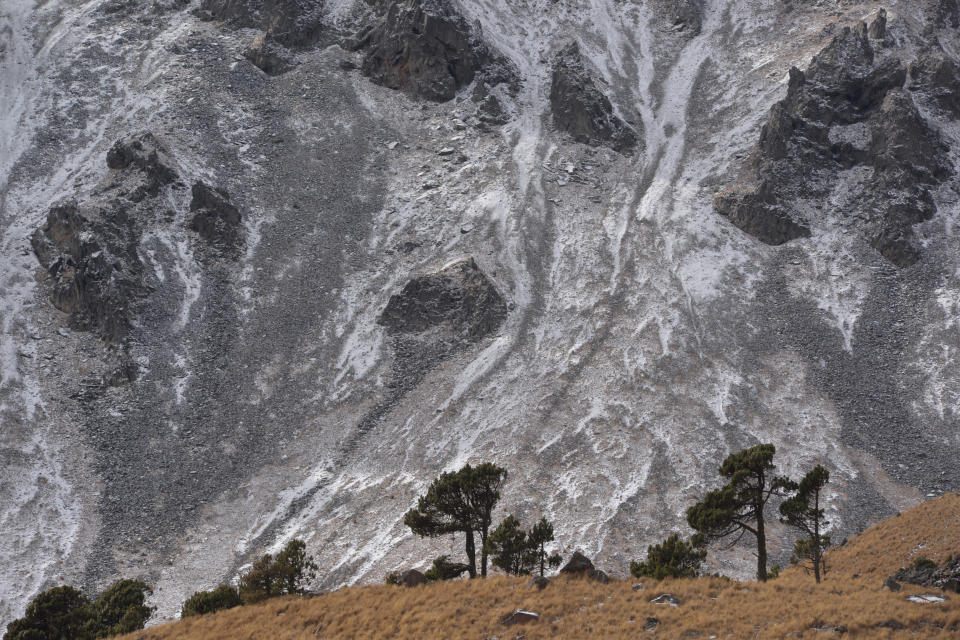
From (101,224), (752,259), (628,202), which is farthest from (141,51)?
(752,259)

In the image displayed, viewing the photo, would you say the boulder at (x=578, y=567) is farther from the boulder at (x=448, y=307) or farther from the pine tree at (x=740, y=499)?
the boulder at (x=448, y=307)

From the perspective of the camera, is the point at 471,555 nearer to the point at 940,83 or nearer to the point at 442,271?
the point at 442,271

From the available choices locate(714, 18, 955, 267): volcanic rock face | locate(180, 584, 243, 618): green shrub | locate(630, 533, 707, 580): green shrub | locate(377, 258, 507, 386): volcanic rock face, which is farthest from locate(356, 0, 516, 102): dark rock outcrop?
locate(630, 533, 707, 580): green shrub

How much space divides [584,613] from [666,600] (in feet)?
10.1

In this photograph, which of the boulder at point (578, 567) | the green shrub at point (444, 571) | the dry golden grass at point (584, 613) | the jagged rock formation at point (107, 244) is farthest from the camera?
the jagged rock formation at point (107, 244)

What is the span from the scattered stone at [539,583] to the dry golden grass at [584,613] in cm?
37

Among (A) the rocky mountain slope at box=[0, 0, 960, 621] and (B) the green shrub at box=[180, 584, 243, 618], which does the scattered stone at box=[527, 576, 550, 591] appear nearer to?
(B) the green shrub at box=[180, 584, 243, 618]

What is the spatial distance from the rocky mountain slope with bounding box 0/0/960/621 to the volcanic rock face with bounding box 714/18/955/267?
1.41 ft

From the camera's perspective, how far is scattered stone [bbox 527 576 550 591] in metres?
27.1

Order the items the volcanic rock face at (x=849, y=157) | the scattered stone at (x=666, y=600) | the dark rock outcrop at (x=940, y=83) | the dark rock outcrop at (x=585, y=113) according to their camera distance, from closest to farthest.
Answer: the scattered stone at (x=666, y=600) < the volcanic rock face at (x=849, y=157) < the dark rock outcrop at (x=940, y=83) < the dark rock outcrop at (x=585, y=113)

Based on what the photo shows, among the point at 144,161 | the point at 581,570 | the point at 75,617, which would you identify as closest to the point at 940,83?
the point at 581,570

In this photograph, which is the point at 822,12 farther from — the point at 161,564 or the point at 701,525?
the point at 161,564

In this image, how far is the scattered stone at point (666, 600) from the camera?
24.8 meters

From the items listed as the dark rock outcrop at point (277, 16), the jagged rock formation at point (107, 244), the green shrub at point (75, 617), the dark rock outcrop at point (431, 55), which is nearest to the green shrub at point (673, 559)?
the green shrub at point (75, 617)
